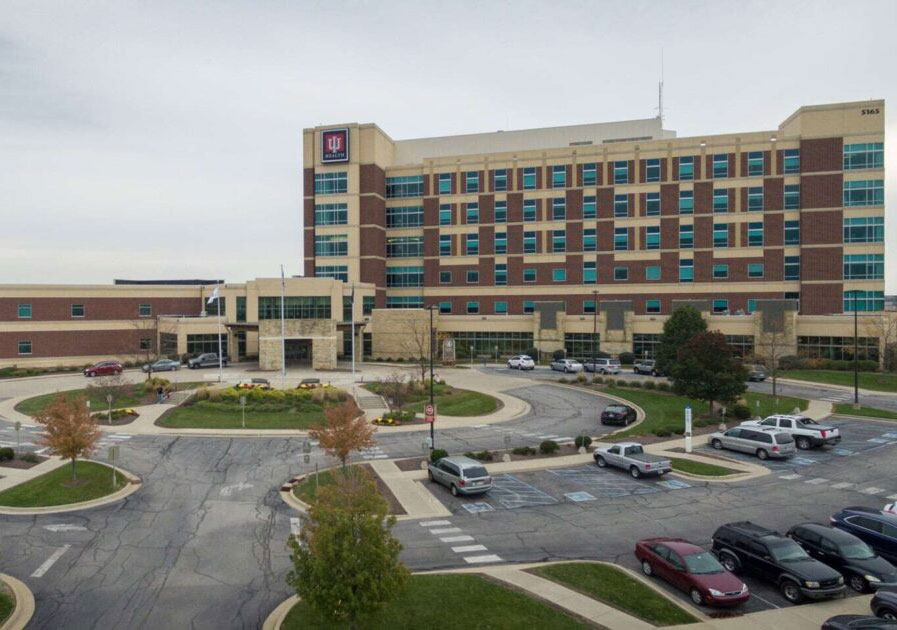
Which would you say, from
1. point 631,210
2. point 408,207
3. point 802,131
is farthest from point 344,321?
point 802,131

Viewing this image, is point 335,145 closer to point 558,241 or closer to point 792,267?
point 558,241

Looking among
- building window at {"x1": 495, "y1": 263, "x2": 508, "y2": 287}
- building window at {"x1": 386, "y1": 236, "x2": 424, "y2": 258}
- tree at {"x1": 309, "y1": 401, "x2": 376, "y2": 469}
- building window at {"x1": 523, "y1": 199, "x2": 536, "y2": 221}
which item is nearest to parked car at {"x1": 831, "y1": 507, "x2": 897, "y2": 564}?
tree at {"x1": 309, "y1": 401, "x2": 376, "y2": 469}

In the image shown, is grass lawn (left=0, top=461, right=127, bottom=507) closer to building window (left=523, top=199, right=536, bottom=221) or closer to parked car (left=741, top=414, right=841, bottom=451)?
parked car (left=741, top=414, right=841, bottom=451)

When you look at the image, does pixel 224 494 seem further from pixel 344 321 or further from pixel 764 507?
pixel 344 321

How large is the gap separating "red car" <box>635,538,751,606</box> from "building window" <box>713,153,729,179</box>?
70.4 meters

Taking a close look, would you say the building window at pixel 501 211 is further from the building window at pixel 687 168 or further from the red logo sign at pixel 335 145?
the building window at pixel 687 168

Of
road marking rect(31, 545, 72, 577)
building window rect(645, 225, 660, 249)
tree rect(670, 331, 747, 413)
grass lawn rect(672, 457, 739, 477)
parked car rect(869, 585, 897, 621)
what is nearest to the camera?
parked car rect(869, 585, 897, 621)

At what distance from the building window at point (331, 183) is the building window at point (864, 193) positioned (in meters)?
64.6

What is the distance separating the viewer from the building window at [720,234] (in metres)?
77.5

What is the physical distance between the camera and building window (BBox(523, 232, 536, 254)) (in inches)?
3346

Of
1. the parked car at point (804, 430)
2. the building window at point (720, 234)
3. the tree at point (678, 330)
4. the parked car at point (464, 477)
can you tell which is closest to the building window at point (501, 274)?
the building window at point (720, 234)

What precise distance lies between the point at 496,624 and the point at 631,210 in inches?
2900

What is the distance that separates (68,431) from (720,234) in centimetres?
7431

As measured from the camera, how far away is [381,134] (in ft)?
293
